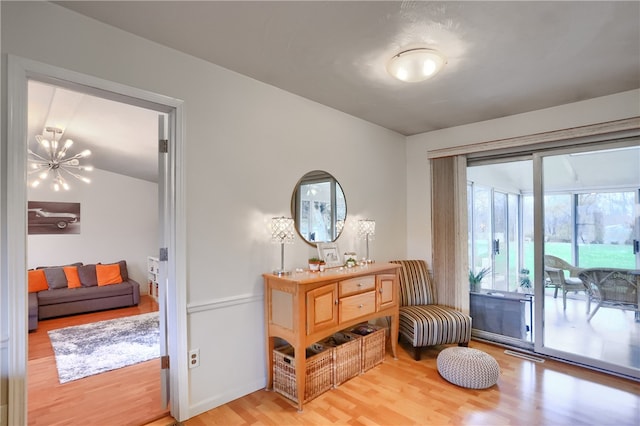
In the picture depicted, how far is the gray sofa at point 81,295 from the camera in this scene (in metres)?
4.73

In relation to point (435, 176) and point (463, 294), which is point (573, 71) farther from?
point (463, 294)

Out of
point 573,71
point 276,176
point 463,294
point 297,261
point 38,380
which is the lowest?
point 38,380

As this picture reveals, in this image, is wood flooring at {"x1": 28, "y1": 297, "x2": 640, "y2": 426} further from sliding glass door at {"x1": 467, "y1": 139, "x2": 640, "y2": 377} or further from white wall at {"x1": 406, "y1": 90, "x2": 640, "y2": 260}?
white wall at {"x1": 406, "y1": 90, "x2": 640, "y2": 260}

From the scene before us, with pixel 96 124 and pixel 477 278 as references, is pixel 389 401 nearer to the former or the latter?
pixel 477 278

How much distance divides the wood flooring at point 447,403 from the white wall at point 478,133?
1.64 meters

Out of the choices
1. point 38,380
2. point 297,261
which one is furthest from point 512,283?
point 38,380

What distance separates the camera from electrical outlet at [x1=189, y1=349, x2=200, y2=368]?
7.22 ft

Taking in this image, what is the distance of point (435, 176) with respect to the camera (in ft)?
12.8

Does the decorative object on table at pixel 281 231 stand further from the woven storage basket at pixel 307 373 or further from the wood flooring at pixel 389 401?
the wood flooring at pixel 389 401

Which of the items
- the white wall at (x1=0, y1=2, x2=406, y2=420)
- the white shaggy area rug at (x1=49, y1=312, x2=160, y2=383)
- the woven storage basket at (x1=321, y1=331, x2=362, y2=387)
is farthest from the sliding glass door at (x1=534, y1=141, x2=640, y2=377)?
the white shaggy area rug at (x1=49, y1=312, x2=160, y2=383)

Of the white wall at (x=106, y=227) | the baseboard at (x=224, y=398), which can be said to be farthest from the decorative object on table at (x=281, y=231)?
the white wall at (x=106, y=227)

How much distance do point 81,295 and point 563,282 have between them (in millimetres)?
6387

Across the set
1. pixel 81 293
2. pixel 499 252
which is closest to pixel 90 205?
pixel 81 293

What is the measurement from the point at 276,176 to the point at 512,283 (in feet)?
9.55
